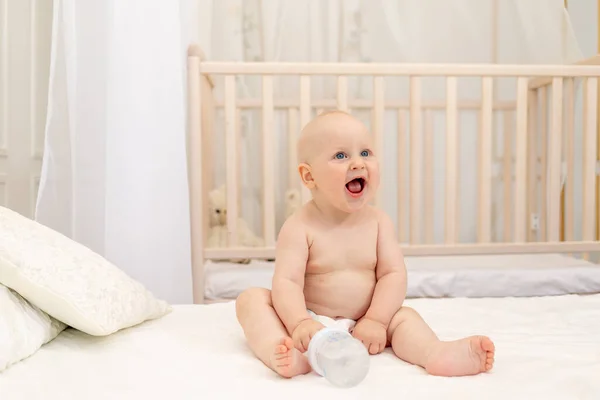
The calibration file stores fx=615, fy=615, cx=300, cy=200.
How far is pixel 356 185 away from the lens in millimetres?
978

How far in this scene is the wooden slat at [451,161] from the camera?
5.75 feet

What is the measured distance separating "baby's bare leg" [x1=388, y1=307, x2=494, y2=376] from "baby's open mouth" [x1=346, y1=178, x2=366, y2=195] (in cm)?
22

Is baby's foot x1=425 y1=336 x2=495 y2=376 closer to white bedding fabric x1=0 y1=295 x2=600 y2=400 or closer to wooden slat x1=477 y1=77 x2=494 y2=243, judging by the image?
white bedding fabric x1=0 y1=295 x2=600 y2=400

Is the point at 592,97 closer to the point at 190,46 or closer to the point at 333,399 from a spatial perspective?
the point at 190,46

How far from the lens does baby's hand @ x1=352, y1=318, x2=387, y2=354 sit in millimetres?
881

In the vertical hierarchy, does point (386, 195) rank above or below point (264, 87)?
below

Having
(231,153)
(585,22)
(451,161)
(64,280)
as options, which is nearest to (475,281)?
(451,161)

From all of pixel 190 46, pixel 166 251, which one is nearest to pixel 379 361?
pixel 166 251

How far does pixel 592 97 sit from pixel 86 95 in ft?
4.67

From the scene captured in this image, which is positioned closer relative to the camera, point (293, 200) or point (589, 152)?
point (589, 152)

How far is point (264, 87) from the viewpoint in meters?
1.70

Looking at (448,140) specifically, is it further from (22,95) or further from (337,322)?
(22,95)

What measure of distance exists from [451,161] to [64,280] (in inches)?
47.7

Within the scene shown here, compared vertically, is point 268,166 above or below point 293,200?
above
